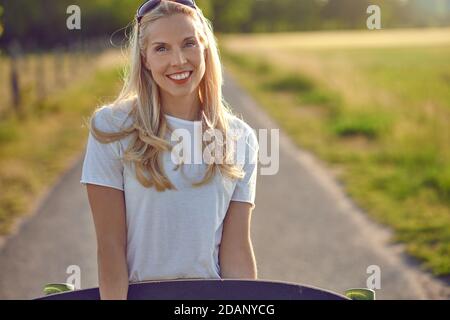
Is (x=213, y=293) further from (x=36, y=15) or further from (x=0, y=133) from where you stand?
(x=36, y=15)

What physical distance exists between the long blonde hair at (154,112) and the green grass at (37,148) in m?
2.56

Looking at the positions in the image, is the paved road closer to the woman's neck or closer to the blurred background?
the blurred background

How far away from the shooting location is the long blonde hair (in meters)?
1.86

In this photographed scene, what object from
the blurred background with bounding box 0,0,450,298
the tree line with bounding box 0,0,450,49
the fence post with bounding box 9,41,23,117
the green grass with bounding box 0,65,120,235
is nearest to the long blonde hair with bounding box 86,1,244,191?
the blurred background with bounding box 0,0,450,298

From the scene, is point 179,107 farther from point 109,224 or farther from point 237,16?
point 237,16

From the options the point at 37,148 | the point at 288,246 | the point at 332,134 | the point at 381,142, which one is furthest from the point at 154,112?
the point at 332,134

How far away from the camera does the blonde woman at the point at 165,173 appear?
6.16 feet

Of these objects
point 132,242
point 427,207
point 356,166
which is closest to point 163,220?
point 132,242

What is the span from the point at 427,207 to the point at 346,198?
3.12 feet

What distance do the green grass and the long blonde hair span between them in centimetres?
256

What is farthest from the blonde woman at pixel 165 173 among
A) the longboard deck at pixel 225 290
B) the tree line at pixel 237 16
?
the tree line at pixel 237 16

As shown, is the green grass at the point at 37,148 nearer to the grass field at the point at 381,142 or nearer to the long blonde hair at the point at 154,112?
the long blonde hair at the point at 154,112

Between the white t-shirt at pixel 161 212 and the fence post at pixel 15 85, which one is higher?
the fence post at pixel 15 85

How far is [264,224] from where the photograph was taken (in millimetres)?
6422
